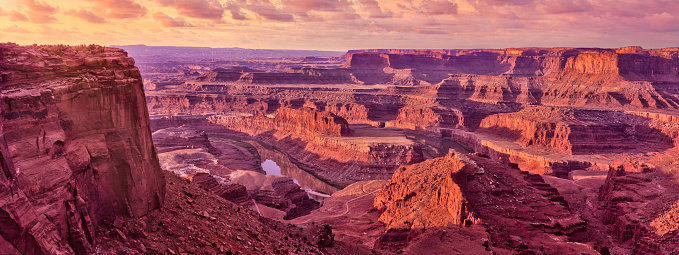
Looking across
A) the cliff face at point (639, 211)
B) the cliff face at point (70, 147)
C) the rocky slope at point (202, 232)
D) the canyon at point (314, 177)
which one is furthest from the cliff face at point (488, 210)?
the cliff face at point (70, 147)

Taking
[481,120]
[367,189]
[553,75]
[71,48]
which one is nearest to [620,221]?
[367,189]

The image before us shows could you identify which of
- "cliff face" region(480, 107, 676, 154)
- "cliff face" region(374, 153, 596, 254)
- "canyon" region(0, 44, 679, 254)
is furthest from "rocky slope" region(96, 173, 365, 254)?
"cliff face" region(480, 107, 676, 154)

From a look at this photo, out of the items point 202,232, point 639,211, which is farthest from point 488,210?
point 202,232

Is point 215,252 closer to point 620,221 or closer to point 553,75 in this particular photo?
point 620,221

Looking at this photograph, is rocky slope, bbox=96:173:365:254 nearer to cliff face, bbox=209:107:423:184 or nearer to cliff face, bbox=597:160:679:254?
cliff face, bbox=597:160:679:254

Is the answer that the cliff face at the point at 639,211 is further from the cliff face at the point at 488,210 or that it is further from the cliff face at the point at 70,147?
the cliff face at the point at 70,147
